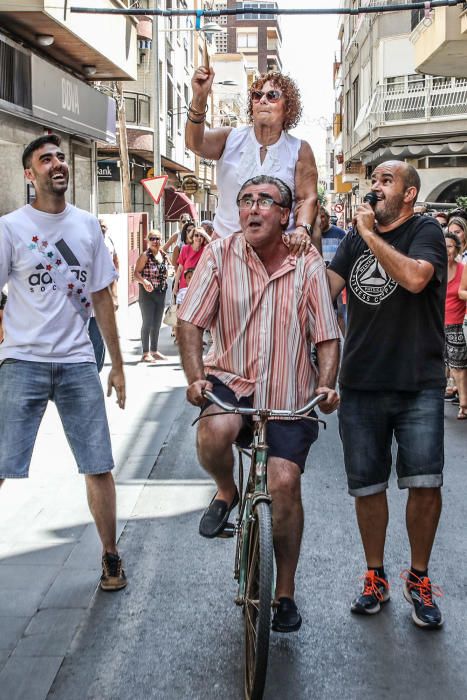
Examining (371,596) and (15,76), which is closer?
(371,596)

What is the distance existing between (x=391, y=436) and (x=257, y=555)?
120cm

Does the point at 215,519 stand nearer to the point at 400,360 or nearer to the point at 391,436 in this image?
the point at 391,436

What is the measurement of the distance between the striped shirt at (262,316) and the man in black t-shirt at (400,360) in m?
0.35

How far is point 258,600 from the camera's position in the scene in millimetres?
3736

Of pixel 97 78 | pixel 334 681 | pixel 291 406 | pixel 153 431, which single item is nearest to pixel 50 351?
pixel 291 406

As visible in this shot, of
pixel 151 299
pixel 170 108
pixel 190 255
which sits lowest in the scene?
pixel 151 299

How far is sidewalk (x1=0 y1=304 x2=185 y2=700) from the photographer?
4.21 m

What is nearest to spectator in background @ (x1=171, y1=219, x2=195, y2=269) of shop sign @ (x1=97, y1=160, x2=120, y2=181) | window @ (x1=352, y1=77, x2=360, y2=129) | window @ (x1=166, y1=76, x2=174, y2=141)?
shop sign @ (x1=97, y1=160, x2=120, y2=181)

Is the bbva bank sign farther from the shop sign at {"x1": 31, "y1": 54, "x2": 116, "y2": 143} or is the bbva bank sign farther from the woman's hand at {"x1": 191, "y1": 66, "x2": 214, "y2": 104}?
the woman's hand at {"x1": 191, "y1": 66, "x2": 214, "y2": 104}

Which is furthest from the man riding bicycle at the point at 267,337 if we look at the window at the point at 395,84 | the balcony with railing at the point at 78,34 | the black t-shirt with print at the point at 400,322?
the window at the point at 395,84

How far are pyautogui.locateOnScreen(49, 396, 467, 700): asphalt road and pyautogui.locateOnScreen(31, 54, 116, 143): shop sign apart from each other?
9157 millimetres

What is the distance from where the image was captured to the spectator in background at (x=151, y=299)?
45.4ft

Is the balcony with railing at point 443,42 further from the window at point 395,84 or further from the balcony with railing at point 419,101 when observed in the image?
the window at point 395,84

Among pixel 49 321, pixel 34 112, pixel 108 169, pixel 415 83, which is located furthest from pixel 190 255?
pixel 415 83
